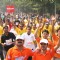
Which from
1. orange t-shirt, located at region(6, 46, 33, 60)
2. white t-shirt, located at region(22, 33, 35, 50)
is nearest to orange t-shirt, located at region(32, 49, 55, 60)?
orange t-shirt, located at region(6, 46, 33, 60)

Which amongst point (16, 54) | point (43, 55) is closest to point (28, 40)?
point (43, 55)

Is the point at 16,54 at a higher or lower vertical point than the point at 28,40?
higher

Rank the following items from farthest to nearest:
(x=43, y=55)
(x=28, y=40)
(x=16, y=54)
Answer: (x=28, y=40) < (x=43, y=55) < (x=16, y=54)

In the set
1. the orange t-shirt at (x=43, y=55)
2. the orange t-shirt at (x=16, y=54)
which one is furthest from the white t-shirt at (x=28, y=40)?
the orange t-shirt at (x=16, y=54)

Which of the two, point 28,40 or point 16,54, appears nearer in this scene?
point 16,54

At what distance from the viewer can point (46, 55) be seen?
707cm

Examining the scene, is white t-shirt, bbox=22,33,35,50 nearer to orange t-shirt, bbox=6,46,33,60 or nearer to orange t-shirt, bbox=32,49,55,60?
orange t-shirt, bbox=32,49,55,60

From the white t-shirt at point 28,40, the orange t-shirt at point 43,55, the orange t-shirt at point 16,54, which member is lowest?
the white t-shirt at point 28,40

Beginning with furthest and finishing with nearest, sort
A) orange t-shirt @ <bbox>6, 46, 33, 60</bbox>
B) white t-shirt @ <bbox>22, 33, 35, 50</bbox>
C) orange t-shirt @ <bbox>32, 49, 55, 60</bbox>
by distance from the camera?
1. white t-shirt @ <bbox>22, 33, 35, 50</bbox>
2. orange t-shirt @ <bbox>32, 49, 55, 60</bbox>
3. orange t-shirt @ <bbox>6, 46, 33, 60</bbox>

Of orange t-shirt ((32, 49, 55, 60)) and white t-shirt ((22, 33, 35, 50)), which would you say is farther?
white t-shirt ((22, 33, 35, 50))

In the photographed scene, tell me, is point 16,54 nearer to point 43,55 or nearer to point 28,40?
point 43,55

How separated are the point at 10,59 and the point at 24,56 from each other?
303 millimetres

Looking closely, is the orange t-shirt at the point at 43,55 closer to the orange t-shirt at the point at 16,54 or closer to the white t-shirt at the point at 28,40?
the orange t-shirt at the point at 16,54

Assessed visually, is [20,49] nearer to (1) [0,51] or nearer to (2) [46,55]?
(2) [46,55]
